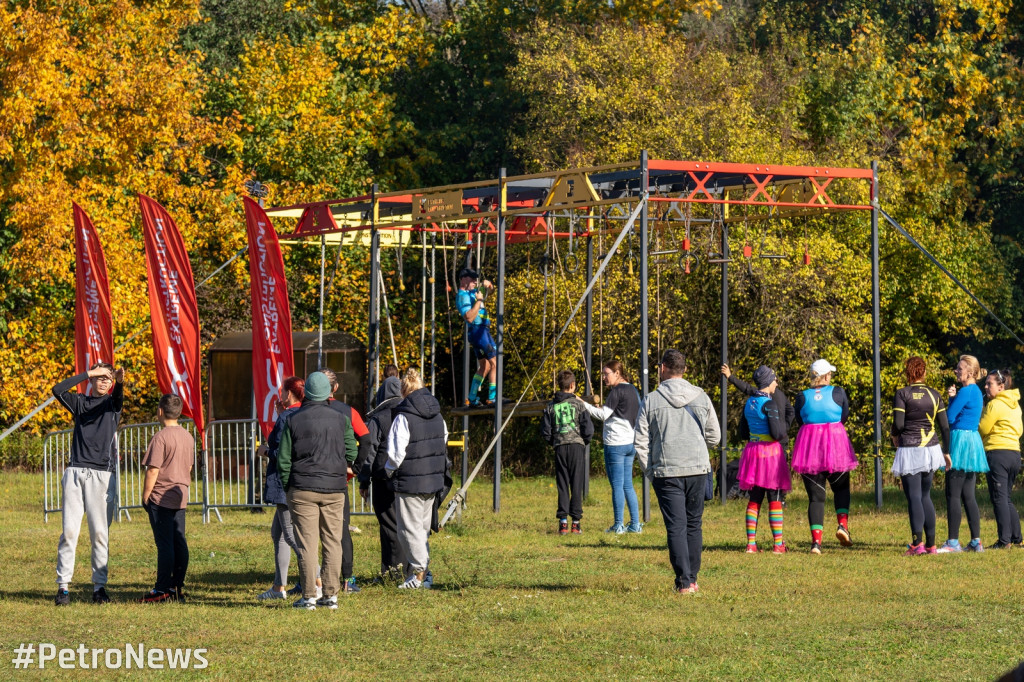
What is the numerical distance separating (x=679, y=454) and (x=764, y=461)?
8.85 feet

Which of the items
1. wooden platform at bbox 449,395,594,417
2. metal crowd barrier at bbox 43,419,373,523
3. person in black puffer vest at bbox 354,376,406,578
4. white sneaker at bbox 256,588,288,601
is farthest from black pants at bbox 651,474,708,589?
wooden platform at bbox 449,395,594,417

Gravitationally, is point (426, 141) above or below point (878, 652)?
above

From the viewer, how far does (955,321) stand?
1006 inches

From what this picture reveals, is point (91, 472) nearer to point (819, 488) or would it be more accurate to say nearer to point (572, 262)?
point (819, 488)

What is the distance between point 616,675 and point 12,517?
11.4 metres

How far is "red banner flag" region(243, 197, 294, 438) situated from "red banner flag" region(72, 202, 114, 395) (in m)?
1.45

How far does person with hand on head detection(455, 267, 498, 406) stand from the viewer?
17.3 metres

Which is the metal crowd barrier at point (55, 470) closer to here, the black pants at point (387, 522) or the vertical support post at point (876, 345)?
the black pants at point (387, 522)

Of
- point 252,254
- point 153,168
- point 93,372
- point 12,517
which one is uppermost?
point 153,168

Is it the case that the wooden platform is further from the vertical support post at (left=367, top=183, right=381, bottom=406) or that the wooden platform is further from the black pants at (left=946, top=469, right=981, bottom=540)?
the black pants at (left=946, top=469, right=981, bottom=540)

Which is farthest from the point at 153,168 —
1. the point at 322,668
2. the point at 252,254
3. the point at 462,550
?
the point at 322,668

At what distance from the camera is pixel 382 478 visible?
1055 cm

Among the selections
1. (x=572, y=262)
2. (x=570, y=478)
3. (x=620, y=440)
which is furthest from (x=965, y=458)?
(x=572, y=262)

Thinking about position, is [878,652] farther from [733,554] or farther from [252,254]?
[252,254]
